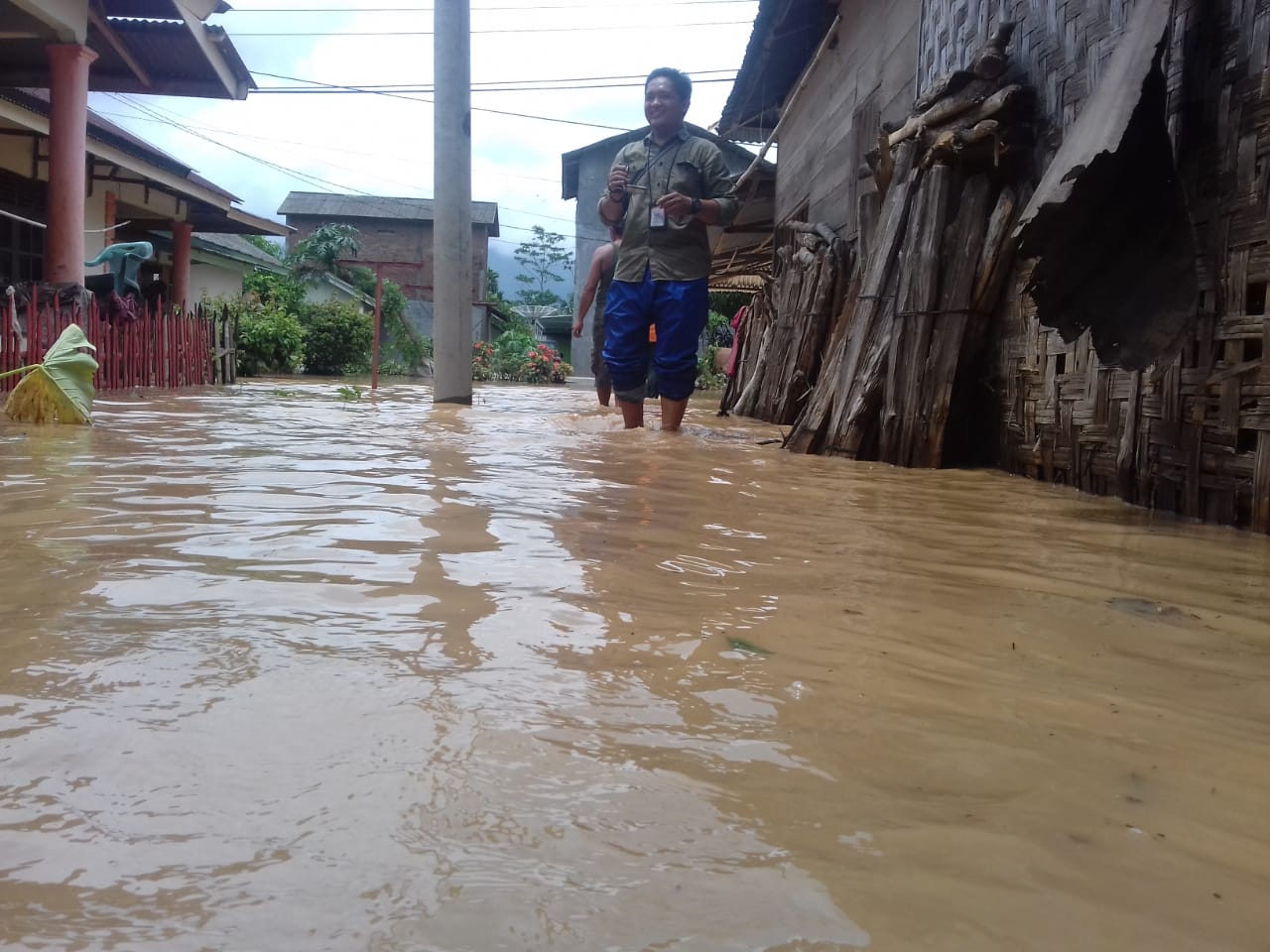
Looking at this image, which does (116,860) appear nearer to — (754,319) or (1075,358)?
(1075,358)

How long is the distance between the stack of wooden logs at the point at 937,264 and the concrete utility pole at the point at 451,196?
4.35 m

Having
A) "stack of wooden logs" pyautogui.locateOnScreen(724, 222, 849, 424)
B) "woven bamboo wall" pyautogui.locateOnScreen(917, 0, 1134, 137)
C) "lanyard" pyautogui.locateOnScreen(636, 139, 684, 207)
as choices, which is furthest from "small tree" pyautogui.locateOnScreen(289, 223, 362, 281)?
"woven bamboo wall" pyautogui.locateOnScreen(917, 0, 1134, 137)

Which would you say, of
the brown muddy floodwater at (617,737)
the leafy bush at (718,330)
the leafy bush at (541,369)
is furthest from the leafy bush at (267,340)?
the brown muddy floodwater at (617,737)

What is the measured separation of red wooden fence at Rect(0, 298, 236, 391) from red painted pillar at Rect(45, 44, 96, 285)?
50 cm

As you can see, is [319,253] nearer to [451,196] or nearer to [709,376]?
[709,376]

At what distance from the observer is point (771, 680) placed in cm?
125

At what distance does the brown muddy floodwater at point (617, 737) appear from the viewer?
740mm

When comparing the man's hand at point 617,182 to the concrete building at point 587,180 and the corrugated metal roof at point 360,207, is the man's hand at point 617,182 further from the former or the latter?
the corrugated metal roof at point 360,207

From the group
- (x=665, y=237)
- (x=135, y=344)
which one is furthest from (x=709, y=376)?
(x=665, y=237)

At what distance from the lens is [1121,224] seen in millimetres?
2709

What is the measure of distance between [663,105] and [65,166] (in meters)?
5.74

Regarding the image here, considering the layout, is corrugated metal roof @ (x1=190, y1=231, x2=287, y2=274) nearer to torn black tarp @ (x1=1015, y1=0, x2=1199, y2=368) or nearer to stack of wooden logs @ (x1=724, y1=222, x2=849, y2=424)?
stack of wooden logs @ (x1=724, y1=222, x2=849, y2=424)

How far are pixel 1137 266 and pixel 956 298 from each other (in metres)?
1.21

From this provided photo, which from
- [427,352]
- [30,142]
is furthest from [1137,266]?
[427,352]
